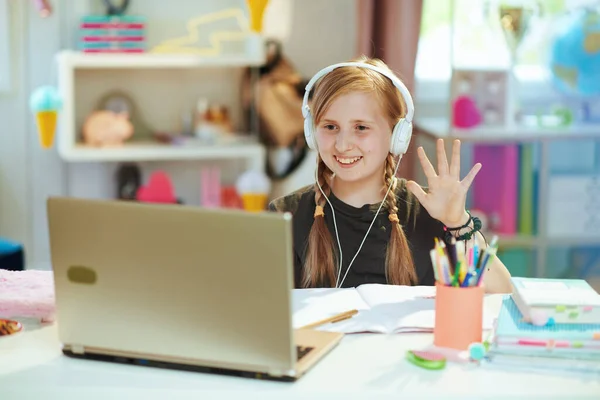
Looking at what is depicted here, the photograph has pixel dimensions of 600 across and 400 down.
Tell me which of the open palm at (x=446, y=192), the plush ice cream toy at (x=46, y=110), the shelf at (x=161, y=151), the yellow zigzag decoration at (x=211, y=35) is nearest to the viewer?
the open palm at (x=446, y=192)

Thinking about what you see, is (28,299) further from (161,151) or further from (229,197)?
(229,197)

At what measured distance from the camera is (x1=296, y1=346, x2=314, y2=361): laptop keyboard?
1.33m

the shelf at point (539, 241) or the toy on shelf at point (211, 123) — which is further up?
the toy on shelf at point (211, 123)

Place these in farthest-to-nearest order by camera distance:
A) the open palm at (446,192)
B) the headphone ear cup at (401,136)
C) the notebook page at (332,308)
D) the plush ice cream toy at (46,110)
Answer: the plush ice cream toy at (46,110), the headphone ear cup at (401,136), the open palm at (446,192), the notebook page at (332,308)

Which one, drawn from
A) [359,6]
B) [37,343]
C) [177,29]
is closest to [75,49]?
[177,29]

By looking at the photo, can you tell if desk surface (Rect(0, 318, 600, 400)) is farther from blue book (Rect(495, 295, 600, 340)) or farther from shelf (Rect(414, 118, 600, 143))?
shelf (Rect(414, 118, 600, 143))

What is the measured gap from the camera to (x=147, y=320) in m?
1.32

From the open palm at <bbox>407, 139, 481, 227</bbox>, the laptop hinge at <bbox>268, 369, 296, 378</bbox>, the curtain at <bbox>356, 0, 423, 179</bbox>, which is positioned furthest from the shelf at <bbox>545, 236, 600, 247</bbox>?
the laptop hinge at <bbox>268, 369, 296, 378</bbox>

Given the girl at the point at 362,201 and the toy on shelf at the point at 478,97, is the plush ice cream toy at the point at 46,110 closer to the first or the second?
the toy on shelf at the point at 478,97

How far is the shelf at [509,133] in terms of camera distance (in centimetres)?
362

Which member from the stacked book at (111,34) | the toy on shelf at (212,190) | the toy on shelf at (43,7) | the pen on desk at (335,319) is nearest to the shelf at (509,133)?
the toy on shelf at (212,190)

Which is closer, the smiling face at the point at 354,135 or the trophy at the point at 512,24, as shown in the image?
the smiling face at the point at 354,135

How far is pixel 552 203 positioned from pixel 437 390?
269cm

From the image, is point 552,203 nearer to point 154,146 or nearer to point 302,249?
point 154,146
